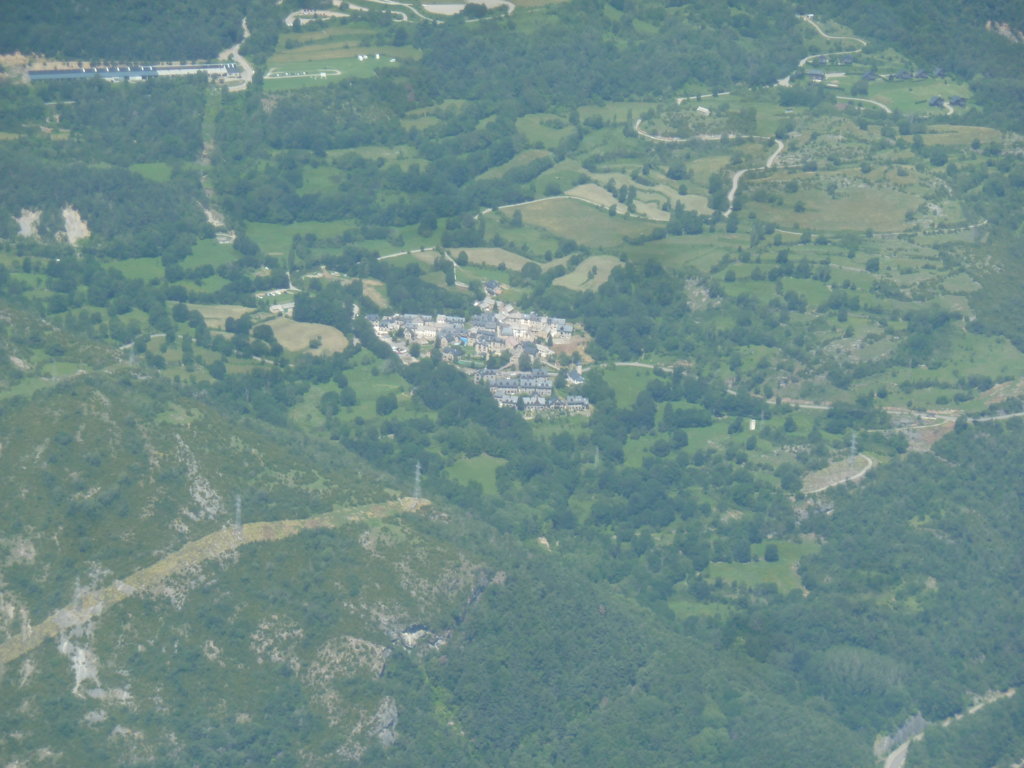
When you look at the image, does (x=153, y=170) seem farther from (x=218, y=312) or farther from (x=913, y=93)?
(x=913, y=93)

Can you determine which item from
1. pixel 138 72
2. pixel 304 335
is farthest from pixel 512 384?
pixel 138 72

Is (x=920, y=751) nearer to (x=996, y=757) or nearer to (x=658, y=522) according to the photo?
(x=996, y=757)

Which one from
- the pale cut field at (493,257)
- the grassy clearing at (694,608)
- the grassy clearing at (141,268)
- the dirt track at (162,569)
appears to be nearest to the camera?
the dirt track at (162,569)

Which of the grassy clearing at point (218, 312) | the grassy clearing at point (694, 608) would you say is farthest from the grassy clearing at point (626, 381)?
the grassy clearing at point (694, 608)

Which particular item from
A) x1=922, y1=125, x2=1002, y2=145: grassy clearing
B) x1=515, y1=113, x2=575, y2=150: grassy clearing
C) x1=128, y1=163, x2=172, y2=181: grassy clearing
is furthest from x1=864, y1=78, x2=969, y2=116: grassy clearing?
x1=128, y1=163, x2=172, y2=181: grassy clearing

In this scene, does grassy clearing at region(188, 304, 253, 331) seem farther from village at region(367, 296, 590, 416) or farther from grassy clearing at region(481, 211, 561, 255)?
grassy clearing at region(481, 211, 561, 255)

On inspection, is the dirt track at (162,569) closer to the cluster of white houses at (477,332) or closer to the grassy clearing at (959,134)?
the cluster of white houses at (477,332)

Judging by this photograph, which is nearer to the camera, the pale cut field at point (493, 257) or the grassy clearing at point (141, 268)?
the grassy clearing at point (141, 268)
